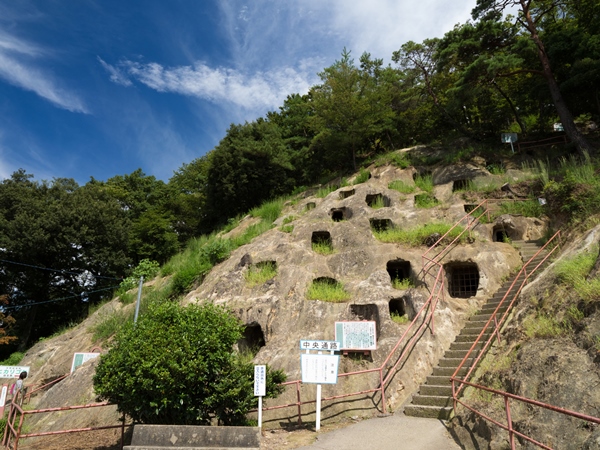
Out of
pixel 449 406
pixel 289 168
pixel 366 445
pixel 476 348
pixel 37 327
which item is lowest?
pixel 366 445

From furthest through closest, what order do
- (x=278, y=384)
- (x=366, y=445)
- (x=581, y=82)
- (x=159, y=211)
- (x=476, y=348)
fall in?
1. (x=159, y=211)
2. (x=581, y=82)
3. (x=476, y=348)
4. (x=278, y=384)
5. (x=366, y=445)

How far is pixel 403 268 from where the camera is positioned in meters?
16.1

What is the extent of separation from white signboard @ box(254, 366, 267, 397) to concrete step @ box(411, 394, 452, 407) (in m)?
3.51

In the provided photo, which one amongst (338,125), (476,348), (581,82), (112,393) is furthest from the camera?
(338,125)

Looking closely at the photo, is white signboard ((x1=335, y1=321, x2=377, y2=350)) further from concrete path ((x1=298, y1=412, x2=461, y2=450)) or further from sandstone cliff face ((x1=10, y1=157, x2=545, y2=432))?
concrete path ((x1=298, y1=412, x2=461, y2=450))

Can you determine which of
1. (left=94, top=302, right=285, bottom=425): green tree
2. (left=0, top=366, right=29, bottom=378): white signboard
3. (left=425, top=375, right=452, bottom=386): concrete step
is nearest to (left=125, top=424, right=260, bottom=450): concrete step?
(left=94, top=302, right=285, bottom=425): green tree

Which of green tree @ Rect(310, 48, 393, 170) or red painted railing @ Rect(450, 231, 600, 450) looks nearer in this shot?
red painted railing @ Rect(450, 231, 600, 450)

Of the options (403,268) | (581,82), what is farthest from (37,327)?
(581,82)

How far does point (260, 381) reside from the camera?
9.22m

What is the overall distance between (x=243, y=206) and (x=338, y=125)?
9341mm

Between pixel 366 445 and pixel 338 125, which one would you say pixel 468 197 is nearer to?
pixel 338 125

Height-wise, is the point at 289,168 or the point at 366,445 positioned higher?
the point at 289,168

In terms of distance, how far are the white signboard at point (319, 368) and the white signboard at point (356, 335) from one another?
1677 millimetres

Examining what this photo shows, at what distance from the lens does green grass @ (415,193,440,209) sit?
20.0 metres
